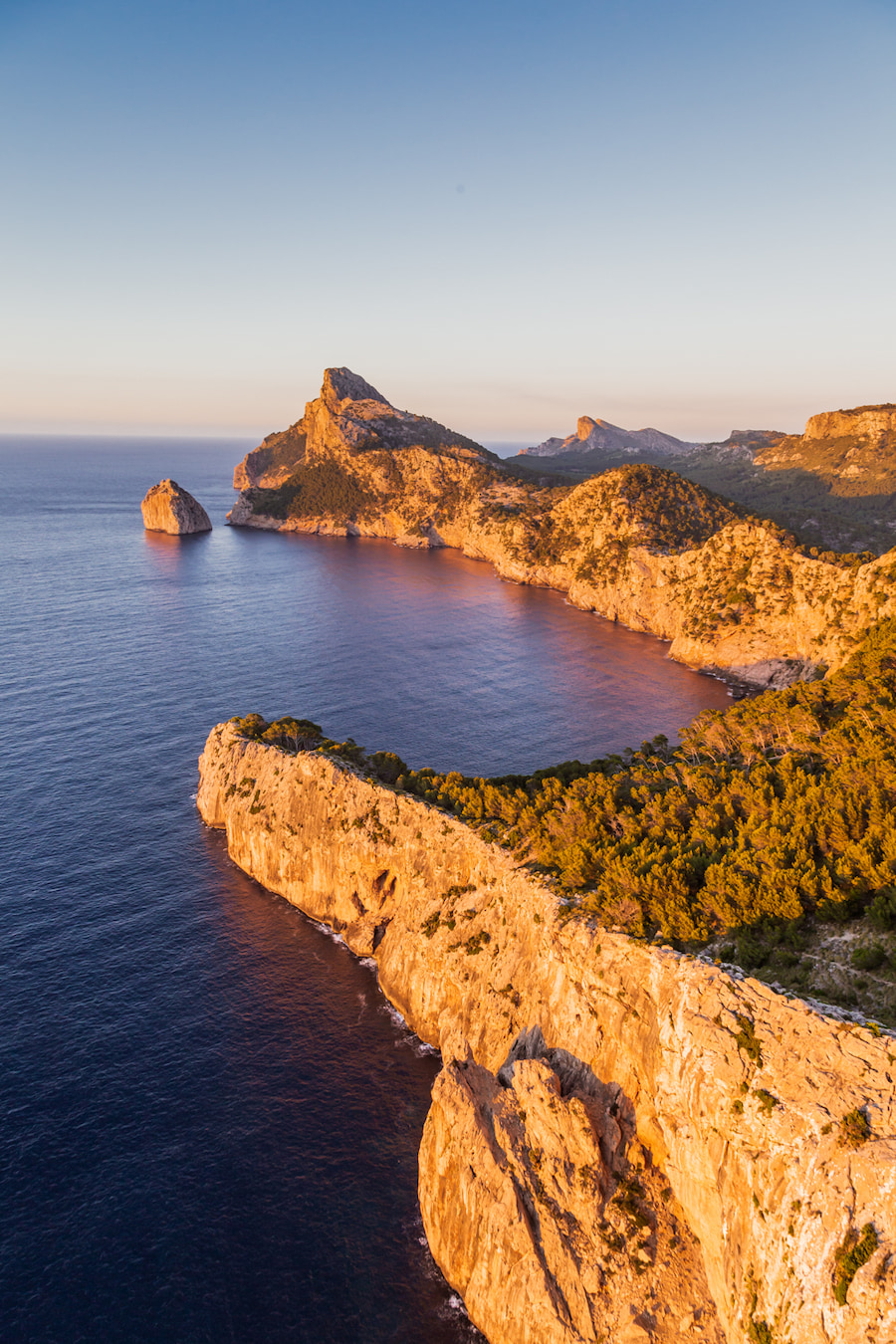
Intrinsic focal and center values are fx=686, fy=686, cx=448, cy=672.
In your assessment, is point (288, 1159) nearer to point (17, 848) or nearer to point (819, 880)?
point (819, 880)

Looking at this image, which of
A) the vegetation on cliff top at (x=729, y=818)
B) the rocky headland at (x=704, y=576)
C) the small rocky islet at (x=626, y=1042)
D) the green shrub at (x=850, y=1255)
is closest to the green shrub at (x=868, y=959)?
the small rocky islet at (x=626, y=1042)

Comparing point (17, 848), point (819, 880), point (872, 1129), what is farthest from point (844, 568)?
point (17, 848)

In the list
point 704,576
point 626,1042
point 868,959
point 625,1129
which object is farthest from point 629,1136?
point 704,576

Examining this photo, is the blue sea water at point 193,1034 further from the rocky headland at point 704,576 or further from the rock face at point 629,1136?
the rocky headland at point 704,576

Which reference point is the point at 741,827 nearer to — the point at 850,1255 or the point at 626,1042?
the point at 626,1042

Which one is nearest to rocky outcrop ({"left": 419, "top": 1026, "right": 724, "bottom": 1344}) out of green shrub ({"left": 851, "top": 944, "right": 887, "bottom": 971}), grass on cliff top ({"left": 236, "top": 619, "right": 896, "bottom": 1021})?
grass on cliff top ({"left": 236, "top": 619, "right": 896, "bottom": 1021})

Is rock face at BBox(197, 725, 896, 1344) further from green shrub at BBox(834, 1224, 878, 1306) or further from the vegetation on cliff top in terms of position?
the vegetation on cliff top
